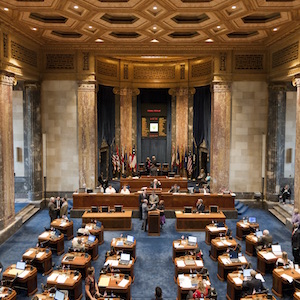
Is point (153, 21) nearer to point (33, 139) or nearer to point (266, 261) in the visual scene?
point (33, 139)

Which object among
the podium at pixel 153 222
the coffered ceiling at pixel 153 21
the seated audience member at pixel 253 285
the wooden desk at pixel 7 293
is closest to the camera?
the wooden desk at pixel 7 293

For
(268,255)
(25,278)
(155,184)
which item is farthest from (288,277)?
(155,184)

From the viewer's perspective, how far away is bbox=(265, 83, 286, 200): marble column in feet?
53.4

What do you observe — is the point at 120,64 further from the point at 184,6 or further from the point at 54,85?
the point at 184,6

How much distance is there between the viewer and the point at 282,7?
10695 mm

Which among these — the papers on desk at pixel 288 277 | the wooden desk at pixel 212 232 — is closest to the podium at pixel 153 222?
the wooden desk at pixel 212 232

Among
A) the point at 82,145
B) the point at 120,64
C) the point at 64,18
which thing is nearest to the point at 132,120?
the point at 120,64

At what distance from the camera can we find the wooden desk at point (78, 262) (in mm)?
9305

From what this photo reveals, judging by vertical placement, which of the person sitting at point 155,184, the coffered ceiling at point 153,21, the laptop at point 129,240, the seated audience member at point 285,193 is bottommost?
the laptop at point 129,240

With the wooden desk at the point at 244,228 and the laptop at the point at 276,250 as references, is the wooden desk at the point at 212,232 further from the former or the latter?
the laptop at the point at 276,250

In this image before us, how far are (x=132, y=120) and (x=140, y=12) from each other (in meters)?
10.9

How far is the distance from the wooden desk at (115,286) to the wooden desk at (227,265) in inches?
A: 104

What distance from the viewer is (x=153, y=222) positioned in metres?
13.1

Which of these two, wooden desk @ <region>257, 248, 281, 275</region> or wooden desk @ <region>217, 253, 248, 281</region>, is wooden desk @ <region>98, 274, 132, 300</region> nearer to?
wooden desk @ <region>217, 253, 248, 281</region>
